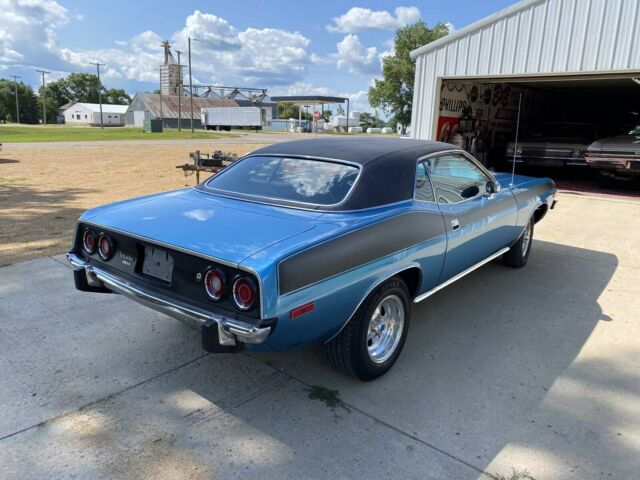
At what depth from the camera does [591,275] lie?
555 cm

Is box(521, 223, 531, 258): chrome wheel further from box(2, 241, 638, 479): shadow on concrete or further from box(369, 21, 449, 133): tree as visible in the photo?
box(369, 21, 449, 133): tree

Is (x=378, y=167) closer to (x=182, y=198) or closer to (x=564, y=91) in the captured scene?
(x=182, y=198)

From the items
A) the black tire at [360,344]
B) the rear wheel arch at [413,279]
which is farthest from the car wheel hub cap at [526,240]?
the black tire at [360,344]

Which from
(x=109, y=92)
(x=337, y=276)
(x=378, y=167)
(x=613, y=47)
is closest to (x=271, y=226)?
(x=337, y=276)

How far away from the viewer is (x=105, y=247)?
128 inches

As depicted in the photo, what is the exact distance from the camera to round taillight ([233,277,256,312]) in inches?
97.2

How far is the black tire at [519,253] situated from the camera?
545 cm

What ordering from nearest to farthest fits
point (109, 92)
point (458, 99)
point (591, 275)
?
1. point (591, 275)
2. point (458, 99)
3. point (109, 92)

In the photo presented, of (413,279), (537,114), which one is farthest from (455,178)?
(537,114)

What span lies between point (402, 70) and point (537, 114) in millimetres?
30201

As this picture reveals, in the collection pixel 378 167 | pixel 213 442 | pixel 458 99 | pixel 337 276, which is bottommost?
pixel 213 442

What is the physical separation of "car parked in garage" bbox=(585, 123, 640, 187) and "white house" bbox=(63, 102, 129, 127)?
98.7m

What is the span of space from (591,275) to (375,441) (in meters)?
4.04

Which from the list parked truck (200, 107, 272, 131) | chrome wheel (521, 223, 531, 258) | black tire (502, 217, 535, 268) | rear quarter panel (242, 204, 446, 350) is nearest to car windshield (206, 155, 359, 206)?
rear quarter panel (242, 204, 446, 350)
